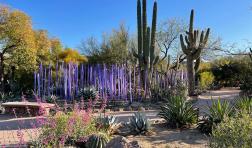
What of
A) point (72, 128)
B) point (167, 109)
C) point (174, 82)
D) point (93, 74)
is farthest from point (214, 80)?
point (72, 128)

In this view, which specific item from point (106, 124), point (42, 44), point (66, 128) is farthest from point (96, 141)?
point (42, 44)

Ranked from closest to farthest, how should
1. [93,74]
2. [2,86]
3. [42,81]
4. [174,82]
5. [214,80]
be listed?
[42,81]
[93,74]
[174,82]
[2,86]
[214,80]

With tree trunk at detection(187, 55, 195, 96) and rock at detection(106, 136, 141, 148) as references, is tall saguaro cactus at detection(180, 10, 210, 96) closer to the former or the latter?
tree trunk at detection(187, 55, 195, 96)

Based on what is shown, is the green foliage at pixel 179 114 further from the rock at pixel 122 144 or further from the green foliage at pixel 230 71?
the green foliage at pixel 230 71

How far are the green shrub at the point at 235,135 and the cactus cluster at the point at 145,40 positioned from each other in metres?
11.3

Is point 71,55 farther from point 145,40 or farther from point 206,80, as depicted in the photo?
point 145,40

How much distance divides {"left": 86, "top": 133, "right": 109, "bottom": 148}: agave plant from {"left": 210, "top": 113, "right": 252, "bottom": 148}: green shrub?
2552 mm

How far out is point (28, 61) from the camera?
20641 millimetres

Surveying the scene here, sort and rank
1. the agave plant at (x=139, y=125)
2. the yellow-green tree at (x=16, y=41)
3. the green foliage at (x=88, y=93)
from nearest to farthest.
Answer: the agave plant at (x=139, y=125) → the green foliage at (x=88, y=93) → the yellow-green tree at (x=16, y=41)

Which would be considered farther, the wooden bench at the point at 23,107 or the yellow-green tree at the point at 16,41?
the yellow-green tree at the point at 16,41

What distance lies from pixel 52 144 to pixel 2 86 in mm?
14322

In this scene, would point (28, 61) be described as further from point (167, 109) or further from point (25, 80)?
point (167, 109)

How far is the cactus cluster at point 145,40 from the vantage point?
1599 centimetres

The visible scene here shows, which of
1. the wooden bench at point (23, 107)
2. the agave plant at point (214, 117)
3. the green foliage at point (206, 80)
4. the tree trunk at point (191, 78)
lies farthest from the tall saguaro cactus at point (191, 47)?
the agave plant at point (214, 117)
